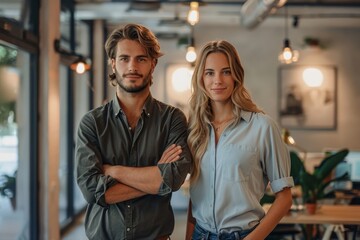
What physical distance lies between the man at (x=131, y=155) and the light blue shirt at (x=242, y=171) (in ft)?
0.43

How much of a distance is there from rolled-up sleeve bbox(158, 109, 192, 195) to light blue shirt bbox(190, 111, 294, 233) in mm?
83

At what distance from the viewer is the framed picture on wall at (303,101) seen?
26.6ft

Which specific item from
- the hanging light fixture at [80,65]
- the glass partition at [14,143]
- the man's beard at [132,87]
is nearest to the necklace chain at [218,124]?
the man's beard at [132,87]

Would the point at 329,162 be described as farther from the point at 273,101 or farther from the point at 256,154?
the point at 273,101

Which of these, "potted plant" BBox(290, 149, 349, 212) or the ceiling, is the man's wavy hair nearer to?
"potted plant" BBox(290, 149, 349, 212)

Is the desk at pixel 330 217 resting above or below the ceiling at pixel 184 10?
below

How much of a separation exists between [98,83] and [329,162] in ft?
16.0

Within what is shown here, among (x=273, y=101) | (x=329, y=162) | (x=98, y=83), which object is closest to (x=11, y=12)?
(x=329, y=162)

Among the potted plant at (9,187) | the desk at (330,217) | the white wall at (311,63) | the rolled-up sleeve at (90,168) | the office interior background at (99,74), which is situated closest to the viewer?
the rolled-up sleeve at (90,168)

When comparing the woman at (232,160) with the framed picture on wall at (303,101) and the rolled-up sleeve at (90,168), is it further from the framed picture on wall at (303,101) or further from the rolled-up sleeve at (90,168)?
the framed picture on wall at (303,101)

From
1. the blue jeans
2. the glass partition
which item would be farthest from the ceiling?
the blue jeans

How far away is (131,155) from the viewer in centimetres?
203

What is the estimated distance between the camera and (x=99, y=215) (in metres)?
2.03

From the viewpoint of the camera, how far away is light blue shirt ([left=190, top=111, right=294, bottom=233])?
1.99 m
